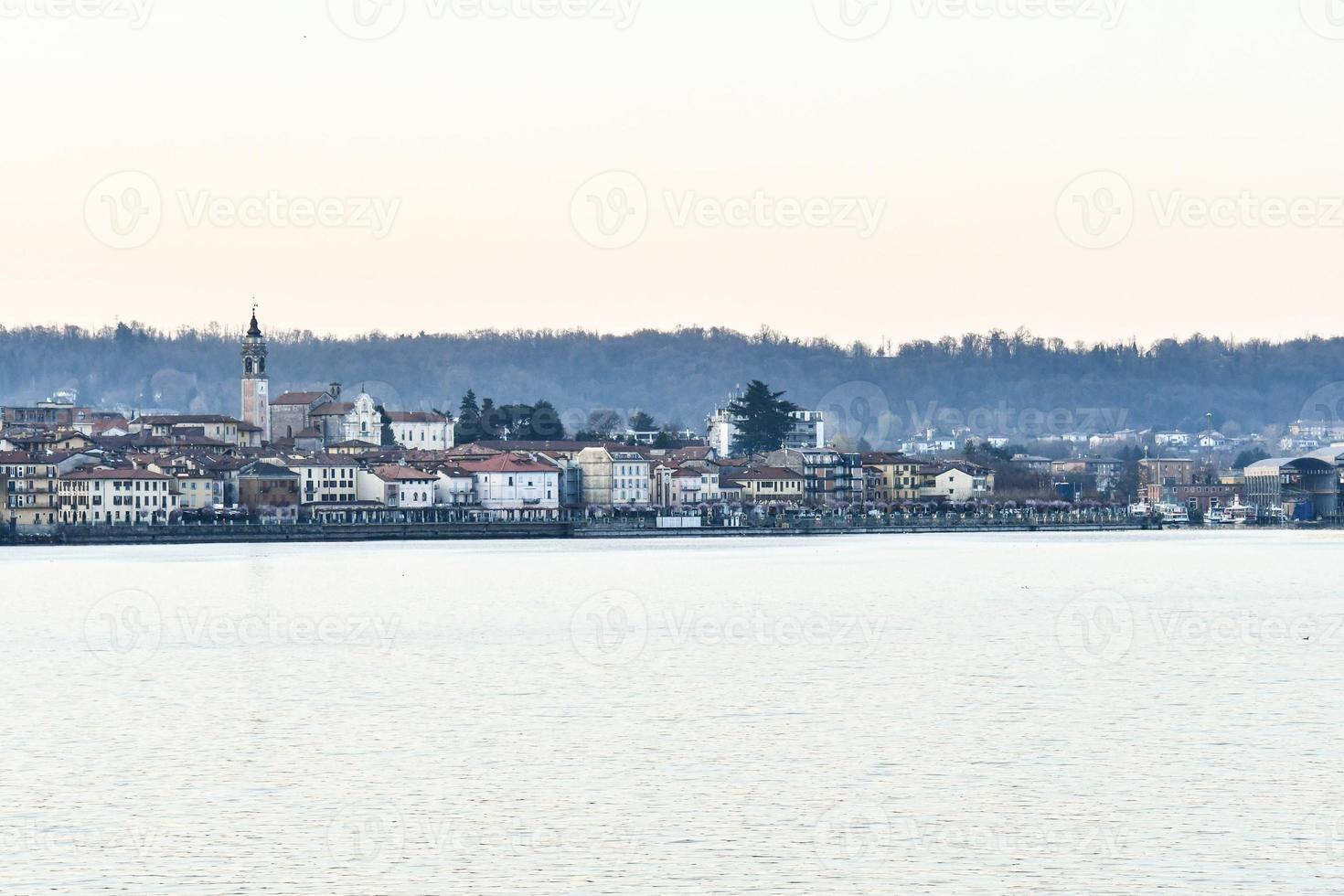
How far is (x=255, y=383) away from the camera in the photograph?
124 meters

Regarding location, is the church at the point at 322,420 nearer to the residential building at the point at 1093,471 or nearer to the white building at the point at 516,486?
the white building at the point at 516,486

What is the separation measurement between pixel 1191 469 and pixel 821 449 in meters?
61.6

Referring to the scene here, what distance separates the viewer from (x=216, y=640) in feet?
119

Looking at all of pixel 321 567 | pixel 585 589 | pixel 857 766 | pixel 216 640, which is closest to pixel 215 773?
pixel 857 766

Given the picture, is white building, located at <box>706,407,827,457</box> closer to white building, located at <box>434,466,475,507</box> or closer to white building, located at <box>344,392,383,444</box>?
white building, located at <box>344,392,383,444</box>

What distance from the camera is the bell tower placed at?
124 m
